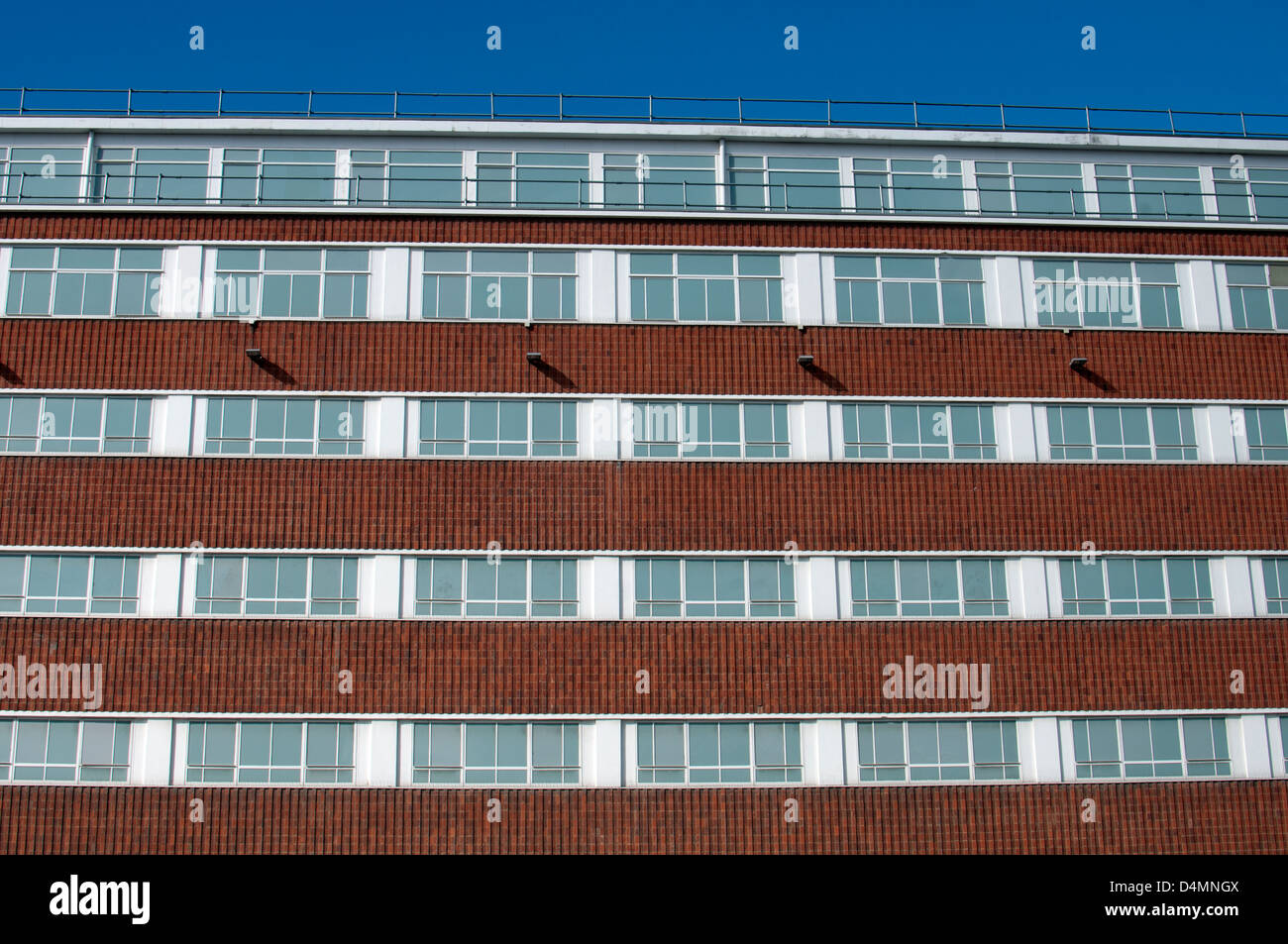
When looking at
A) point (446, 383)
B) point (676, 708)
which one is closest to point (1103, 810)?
point (676, 708)

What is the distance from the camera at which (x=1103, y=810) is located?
69.5ft

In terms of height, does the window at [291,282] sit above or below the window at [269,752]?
above

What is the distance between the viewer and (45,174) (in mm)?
25281

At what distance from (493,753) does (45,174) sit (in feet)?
58.4

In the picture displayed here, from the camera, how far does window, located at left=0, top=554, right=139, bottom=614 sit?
830 inches

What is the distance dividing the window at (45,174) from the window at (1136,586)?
966 inches

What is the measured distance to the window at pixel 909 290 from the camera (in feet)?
77.2

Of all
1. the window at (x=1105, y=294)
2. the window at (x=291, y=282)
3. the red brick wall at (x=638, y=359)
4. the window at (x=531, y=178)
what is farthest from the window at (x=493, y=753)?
the window at (x=1105, y=294)

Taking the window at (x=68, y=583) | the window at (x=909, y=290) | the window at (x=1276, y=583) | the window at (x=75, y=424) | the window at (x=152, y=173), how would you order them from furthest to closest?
the window at (x=152, y=173) < the window at (x=909, y=290) < the window at (x=1276, y=583) < the window at (x=75, y=424) < the window at (x=68, y=583)

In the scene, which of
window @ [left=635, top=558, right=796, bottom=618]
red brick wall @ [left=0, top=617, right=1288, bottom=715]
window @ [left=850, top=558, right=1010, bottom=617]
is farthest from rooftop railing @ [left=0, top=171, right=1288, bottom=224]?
red brick wall @ [left=0, top=617, right=1288, bottom=715]

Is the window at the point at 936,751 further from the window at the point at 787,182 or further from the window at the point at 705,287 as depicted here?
the window at the point at 787,182

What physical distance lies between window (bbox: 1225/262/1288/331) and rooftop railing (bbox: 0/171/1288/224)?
2091mm
